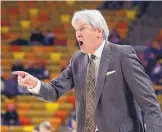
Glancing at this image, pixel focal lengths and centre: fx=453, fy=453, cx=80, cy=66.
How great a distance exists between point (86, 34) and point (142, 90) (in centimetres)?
33

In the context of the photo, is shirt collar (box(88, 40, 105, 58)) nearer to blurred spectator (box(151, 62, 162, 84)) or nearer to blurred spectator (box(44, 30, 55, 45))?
blurred spectator (box(151, 62, 162, 84))

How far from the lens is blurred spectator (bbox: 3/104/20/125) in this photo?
648 centimetres

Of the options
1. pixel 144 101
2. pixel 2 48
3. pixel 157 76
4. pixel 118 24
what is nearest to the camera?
pixel 144 101

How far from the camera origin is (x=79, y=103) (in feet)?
6.56

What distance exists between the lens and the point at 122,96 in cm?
191

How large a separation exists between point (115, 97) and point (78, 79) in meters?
0.21

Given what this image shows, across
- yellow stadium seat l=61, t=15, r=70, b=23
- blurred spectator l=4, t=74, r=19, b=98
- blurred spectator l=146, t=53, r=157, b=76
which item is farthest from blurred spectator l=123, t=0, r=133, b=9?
blurred spectator l=4, t=74, r=19, b=98

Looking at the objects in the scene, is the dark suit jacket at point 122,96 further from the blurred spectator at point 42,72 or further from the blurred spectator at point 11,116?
the blurred spectator at point 42,72

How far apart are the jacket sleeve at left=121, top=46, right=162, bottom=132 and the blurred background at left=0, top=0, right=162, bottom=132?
15.1 feet

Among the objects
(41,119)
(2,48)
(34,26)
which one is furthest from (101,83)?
(34,26)

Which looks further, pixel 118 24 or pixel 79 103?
pixel 118 24

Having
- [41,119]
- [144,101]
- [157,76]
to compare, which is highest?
[144,101]

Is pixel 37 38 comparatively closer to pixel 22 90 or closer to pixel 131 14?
pixel 22 90

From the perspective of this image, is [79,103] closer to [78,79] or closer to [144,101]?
[78,79]
